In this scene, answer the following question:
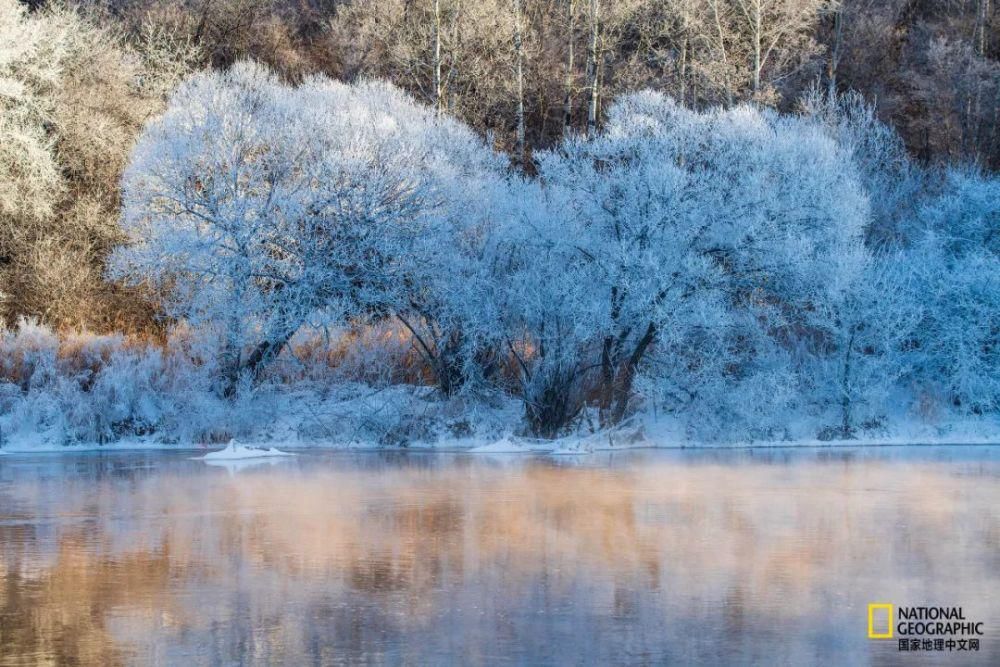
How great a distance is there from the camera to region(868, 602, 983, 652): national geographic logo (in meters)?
10.4

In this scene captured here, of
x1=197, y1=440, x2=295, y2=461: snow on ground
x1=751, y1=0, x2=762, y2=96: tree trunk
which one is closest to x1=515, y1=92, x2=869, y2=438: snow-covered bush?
x1=197, y1=440, x2=295, y2=461: snow on ground

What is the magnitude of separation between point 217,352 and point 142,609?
17548mm

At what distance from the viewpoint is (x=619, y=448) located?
1062 inches

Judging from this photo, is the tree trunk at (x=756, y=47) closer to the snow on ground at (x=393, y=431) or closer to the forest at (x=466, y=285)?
the forest at (x=466, y=285)

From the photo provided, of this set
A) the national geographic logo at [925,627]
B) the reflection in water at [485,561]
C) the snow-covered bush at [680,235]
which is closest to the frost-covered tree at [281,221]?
the snow-covered bush at [680,235]

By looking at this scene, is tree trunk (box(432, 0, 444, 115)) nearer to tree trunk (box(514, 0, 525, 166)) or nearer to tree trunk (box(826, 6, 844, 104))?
tree trunk (box(514, 0, 525, 166))

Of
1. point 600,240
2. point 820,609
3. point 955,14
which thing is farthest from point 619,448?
point 955,14

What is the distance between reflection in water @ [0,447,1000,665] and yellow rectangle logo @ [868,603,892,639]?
0.15 meters

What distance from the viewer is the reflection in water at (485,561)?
34.4ft

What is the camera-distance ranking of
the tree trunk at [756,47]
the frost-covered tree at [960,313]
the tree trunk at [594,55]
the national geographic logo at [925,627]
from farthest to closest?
the tree trunk at [594,55] → the tree trunk at [756,47] → the frost-covered tree at [960,313] → the national geographic logo at [925,627]


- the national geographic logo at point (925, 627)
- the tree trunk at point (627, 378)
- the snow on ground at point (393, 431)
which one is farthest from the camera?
the tree trunk at point (627, 378)

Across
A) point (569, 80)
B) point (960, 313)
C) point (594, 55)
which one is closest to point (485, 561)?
point (960, 313)

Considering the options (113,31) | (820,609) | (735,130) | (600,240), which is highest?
(113,31)

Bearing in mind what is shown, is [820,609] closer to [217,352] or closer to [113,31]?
[217,352]
